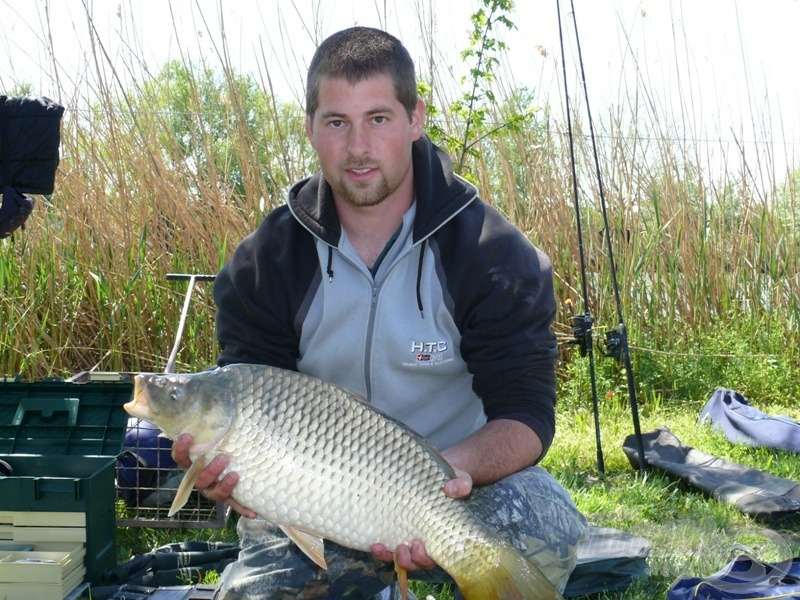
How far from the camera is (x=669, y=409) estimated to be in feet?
14.1

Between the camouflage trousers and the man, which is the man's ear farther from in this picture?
the camouflage trousers

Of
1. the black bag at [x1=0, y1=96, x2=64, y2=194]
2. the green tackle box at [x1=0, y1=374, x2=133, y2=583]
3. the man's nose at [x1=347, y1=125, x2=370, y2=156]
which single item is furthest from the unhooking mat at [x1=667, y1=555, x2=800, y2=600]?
the black bag at [x1=0, y1=96, x2=64, y2=194]

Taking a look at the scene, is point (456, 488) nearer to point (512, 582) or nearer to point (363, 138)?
point (512, 582)

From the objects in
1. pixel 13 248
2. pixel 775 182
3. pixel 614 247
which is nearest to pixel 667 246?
pixel 614 247

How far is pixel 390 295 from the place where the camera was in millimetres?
1979

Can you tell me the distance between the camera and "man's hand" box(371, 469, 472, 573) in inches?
61.1

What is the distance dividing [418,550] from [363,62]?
3.07ft

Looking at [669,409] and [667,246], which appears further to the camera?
[667,246]

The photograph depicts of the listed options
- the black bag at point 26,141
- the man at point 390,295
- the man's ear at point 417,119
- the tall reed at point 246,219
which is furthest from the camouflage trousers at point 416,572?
the tall reed at point 246,219

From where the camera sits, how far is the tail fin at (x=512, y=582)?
1505 millimetres

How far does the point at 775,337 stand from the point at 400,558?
344 cm

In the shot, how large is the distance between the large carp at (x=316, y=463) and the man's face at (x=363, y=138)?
1.84 feet

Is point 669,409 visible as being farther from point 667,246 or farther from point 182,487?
point 182,487

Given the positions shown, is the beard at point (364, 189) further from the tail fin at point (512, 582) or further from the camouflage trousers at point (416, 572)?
the tail fin at point (512, 582)
